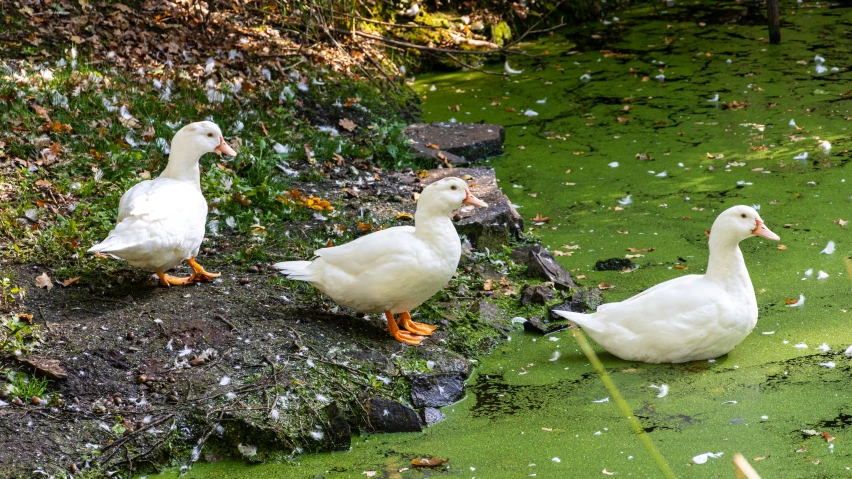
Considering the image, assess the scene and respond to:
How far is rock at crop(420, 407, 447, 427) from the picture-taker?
3.78 meters

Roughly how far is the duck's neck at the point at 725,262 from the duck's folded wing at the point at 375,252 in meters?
1.42

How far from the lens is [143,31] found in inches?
327

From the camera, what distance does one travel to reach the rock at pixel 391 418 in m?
3.73

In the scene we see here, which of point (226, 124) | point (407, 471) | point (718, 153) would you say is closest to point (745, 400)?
point (407, 471)

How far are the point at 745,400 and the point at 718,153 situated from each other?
3441 mm

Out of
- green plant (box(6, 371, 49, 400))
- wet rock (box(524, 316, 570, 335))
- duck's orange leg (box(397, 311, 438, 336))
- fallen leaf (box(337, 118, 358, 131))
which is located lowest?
wet rock (box(524, 316, 570, 335))

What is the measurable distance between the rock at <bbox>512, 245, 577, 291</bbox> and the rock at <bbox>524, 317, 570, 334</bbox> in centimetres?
40

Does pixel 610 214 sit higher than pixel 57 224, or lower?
lower

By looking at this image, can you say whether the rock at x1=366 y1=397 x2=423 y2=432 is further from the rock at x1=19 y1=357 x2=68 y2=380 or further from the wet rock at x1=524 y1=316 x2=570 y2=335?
the rock at x1=19 y1=357 x2=68 y2=380

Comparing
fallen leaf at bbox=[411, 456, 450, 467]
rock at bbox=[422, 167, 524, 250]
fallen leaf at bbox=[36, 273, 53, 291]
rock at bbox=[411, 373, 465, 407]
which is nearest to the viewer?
fallen leaf at bbox=[411, 456, 450, 467]

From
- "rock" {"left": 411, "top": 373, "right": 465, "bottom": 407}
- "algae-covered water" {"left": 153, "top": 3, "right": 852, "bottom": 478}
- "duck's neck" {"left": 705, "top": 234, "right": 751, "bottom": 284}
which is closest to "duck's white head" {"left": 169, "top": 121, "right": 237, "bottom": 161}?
"rock" {"left": 411, "top": 373, "right": 465, "bottom": 407}

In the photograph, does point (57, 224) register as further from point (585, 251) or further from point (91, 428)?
point (585, 251)

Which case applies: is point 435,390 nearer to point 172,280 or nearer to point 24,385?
point 172,280

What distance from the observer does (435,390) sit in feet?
13.0
